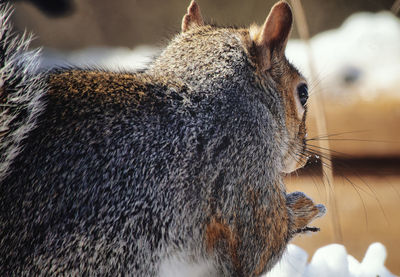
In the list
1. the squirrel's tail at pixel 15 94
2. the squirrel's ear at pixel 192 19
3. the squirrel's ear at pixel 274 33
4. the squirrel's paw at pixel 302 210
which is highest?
the squirrel's ear at pixel 192 19

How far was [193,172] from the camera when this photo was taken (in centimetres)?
84

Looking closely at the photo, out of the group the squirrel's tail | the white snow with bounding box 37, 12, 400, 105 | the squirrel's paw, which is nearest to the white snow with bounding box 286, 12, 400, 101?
the white snow with bounding box 37, 12, 400, 105

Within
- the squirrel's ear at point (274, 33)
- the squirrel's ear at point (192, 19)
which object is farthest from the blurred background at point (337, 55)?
the squirrel's ear at point (274, 33)

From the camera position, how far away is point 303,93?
114cm

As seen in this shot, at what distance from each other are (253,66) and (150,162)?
0.34m

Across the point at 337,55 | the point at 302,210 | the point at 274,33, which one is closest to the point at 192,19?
the point at 274,33

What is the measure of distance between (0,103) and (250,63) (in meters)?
0.48

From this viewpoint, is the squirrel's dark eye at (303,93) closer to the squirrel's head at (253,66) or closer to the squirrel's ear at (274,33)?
the squirrel's head at (253,66)

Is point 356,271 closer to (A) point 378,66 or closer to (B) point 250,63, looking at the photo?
(B) point 250,63

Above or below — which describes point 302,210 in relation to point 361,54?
below

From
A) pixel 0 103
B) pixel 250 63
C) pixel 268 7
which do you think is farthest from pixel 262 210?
pixel 268 7

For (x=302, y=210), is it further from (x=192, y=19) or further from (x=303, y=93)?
(x=192, y=19)

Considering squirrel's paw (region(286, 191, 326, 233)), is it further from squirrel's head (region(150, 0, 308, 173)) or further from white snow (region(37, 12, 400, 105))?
white snow (region(37, 12, 400, 105))

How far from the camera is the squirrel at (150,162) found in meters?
0.72
